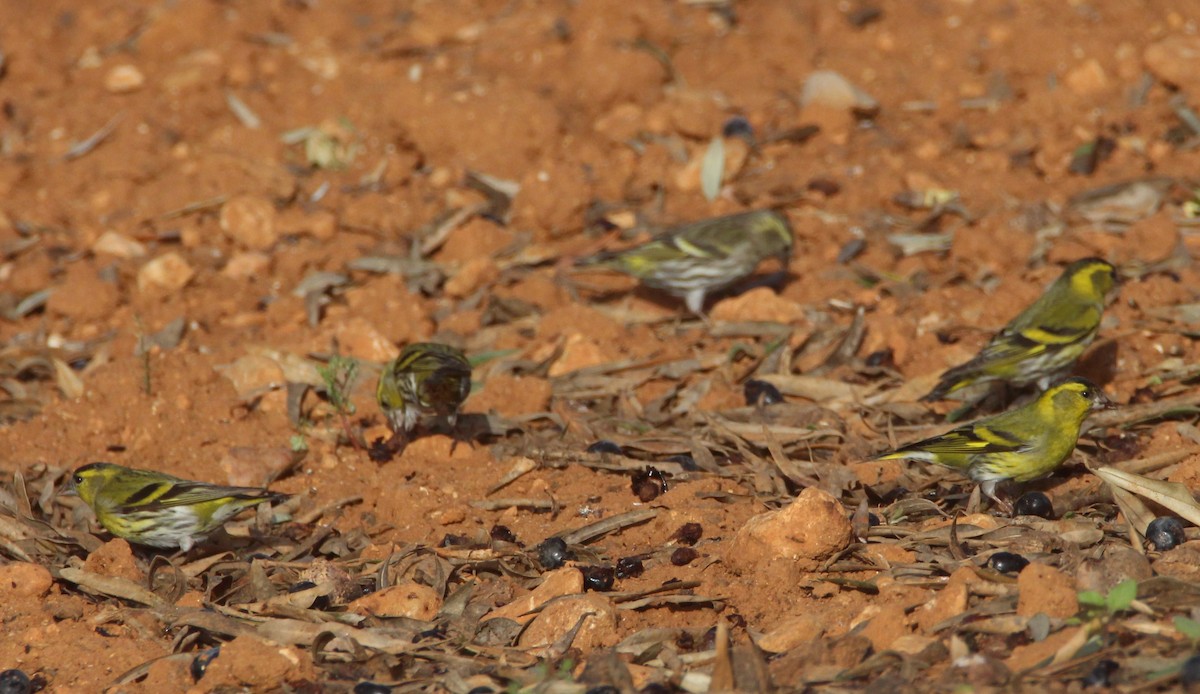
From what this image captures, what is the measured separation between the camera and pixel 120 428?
8.64 metres

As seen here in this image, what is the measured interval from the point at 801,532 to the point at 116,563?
3806 millimetres

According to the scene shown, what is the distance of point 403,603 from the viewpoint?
6.53 m

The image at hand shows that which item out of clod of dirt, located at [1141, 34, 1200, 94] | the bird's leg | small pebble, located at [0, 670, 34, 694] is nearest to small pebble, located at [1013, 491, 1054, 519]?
the bird's leg

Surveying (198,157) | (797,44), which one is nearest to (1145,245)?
(797,44)

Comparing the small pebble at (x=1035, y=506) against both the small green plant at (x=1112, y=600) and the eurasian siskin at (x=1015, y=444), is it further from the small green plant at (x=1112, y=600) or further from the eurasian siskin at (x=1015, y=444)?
the small green plant at (x=1112, y=600)

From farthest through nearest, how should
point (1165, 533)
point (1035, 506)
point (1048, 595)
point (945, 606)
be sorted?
point (1035, 506) → point (1165, 533) → point (945, 606) → point (1048, 595)

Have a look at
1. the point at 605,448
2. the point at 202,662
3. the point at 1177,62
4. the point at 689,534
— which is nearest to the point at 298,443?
the point at 605,448

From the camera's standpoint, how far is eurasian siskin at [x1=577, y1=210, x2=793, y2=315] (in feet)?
33.3

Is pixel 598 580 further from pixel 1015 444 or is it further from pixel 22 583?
pixel 22 583

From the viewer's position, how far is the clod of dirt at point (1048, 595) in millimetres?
5539

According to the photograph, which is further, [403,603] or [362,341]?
[362,341]

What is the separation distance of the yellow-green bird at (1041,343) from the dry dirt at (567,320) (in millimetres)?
414

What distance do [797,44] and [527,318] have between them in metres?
4.66

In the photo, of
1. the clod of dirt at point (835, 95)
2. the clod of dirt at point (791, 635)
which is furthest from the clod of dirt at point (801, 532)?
the clod of dirt at point (835, 95)
